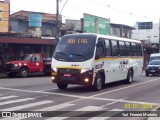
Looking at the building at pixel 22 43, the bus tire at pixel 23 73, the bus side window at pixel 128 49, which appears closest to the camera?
the bus side window at pixel 128 49

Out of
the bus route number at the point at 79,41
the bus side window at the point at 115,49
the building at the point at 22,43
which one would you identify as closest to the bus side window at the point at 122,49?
the bus side window at the point at 115,49

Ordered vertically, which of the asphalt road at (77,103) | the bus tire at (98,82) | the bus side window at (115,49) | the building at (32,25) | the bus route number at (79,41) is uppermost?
the building at (32,25)

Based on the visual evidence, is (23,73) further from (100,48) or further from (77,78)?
(77,78)

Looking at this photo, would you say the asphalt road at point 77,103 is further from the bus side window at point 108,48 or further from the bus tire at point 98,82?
the bus side window at point 108,48

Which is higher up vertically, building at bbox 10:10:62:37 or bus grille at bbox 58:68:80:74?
building at bbox 10:10:62:37

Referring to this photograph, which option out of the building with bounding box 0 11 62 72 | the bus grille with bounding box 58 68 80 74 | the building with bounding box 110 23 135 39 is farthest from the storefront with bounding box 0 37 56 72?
A: the building with bounding box 110 23 135 39

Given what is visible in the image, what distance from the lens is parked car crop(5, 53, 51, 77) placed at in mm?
27281

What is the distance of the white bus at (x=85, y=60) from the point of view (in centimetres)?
1538

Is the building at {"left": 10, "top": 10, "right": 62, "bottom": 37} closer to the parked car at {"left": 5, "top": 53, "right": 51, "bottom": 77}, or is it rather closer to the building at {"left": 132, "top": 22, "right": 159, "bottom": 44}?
the parked car at {"left": 5, "top": 53, "right": 51, "bottom": 77}

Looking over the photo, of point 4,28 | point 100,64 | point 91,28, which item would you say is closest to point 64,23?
point 91,28

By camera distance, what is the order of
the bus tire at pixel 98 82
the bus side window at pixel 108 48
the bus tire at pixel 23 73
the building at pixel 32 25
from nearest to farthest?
the bus tire at pixel 98 82 → the bus side window at pixel 108 48 → the bus tire at pixel 23 73 → the building at pixel 32 25

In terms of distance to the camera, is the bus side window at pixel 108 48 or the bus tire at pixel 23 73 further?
the bus tire at pixel 23 73

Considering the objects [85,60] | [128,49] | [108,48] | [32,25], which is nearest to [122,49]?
[128,49]

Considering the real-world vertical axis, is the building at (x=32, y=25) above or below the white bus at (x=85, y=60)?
above
